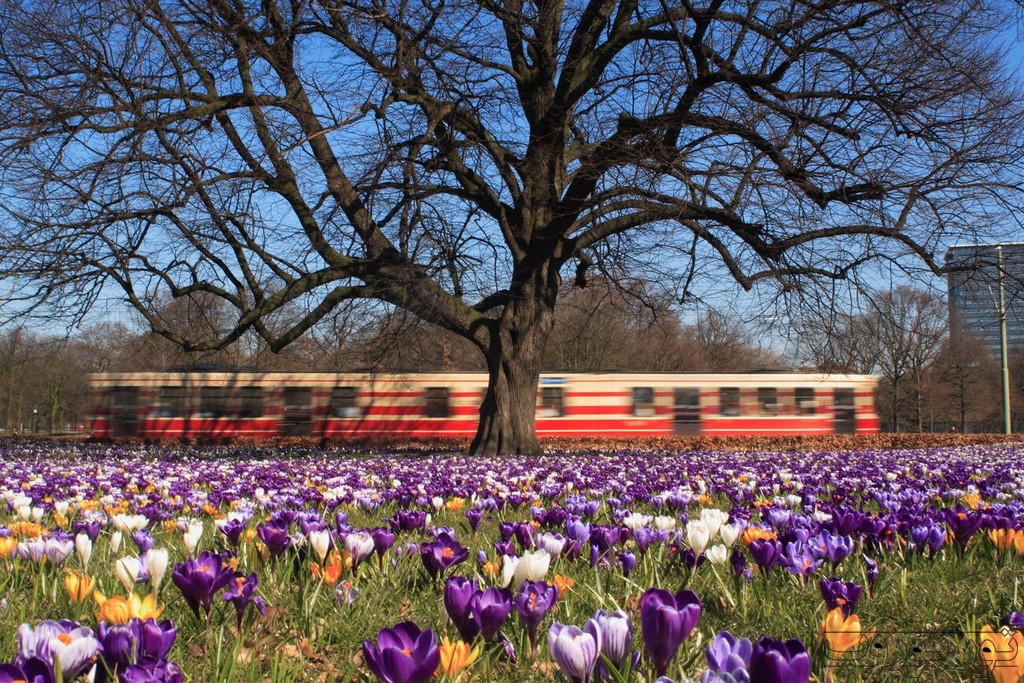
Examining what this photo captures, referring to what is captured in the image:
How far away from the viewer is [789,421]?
29797 mm

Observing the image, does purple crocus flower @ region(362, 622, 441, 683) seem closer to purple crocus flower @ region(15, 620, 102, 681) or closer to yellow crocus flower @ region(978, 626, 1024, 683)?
purple crocus flower @ region(15, 620, 102, 681)

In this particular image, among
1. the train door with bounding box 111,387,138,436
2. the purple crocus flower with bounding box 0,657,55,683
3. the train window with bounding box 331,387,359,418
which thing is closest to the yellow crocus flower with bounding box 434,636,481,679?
the purple crocus flower with bounding box 0,657,55,683

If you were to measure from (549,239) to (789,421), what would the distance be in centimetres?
1765

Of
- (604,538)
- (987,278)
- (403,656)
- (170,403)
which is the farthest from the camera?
(170,403)

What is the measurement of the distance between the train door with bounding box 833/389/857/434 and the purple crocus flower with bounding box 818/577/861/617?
30003mm

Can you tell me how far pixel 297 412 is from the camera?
2812 cm

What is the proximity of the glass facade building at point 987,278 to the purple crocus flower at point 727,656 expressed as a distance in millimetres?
12879

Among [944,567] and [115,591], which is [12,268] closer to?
[115,591]

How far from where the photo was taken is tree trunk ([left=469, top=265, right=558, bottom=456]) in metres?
16.0

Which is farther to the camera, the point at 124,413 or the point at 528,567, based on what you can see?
the point at 124,413

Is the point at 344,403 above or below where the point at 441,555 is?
below

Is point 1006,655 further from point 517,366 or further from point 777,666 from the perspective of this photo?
point 517,366

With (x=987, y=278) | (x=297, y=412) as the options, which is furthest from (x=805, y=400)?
(x=987, y=278)

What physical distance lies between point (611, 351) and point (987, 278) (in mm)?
30627
